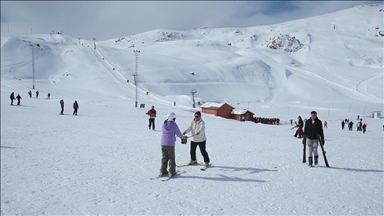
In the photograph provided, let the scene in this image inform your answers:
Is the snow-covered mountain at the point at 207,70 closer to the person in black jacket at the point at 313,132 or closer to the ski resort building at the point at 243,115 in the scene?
the ski resort building at the point at 243,115

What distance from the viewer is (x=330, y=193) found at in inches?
241

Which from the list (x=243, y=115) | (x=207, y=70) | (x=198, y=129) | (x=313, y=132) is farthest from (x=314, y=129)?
(x=207, y=70)

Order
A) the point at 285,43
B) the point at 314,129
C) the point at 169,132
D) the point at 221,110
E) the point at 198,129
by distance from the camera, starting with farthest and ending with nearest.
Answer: the point at 285,43 < the point at 221,110 < the point at 314,129 < the point at 198,129 < the point at 169,132

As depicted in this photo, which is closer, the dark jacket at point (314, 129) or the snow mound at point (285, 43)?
the dark jacket at point (314, 129)

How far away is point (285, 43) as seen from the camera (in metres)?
149

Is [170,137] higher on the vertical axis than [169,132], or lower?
lower

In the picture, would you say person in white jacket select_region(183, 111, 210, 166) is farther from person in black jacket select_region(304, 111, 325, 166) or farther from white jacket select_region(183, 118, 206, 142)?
person in black jacket select_region(304, 111, 325, 166)

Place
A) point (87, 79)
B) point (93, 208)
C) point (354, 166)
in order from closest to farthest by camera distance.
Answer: point (93, 208), point (354, 166), point (87, 79)

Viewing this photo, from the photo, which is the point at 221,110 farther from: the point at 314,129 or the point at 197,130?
the point at 197,130

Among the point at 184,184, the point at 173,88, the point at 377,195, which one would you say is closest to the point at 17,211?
the point at 184,184

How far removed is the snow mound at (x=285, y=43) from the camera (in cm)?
13519

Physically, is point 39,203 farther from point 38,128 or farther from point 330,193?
point 38,128

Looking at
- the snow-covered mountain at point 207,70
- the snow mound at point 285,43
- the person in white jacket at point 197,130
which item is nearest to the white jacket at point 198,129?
the person in white jacket at point 197,130

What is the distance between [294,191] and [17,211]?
20.1 feet
